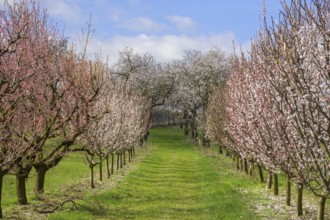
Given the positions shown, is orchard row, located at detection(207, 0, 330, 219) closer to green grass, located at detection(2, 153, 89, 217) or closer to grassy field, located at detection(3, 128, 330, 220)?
grassy field, located at detection(3, 128, 330, 220)

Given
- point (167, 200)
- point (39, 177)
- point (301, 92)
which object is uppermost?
point (301, 92)

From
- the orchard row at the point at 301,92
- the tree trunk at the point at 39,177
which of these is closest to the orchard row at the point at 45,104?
the tree trunk at the point at 39,177

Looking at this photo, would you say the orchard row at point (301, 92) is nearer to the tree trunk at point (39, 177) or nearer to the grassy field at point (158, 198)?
the grassy field at point (158, 198)

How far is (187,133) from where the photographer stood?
88.8 m

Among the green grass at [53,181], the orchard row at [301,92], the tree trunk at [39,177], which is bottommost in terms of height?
the green grass at [53,181]

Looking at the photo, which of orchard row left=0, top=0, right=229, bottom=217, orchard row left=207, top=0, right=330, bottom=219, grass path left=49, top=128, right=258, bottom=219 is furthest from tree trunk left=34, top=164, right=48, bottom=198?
orchard row left=207, top=0, right=330, bottom=219

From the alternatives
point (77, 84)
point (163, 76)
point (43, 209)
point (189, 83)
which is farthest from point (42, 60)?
point (163, 76)

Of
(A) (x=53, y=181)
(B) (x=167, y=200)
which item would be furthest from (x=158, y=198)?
(A) (x=53, y=181)

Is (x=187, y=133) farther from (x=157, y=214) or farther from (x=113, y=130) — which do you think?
(x=157, y=214)

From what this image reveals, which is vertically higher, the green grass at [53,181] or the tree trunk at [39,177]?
the tree trunk at [39,177]

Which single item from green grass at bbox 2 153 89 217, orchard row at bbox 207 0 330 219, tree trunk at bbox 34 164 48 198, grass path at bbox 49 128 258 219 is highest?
orchard row at bbox 207 0 330 219

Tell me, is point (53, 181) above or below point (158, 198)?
above

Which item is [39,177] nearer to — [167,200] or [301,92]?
[167,200]

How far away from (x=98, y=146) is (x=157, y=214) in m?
8.87
